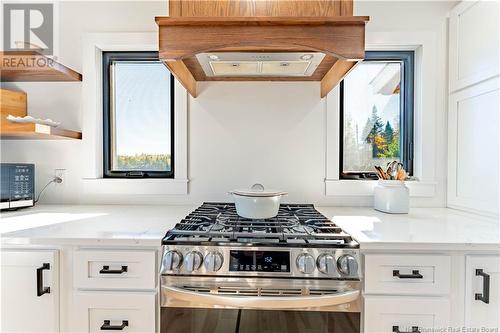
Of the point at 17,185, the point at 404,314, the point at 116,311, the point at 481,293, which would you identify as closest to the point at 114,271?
the point at 116,311

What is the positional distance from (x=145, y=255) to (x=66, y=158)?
3.71 feet

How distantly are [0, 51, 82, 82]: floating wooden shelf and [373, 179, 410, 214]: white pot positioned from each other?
6.37 ft

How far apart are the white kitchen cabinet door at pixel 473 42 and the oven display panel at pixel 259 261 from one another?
1341 millimetres

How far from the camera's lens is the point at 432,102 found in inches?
69.3

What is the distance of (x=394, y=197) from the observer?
1605 mm

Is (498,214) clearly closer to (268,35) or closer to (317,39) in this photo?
(317,39)

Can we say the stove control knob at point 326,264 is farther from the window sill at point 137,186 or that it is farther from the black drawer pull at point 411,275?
the window sill at point 137,186

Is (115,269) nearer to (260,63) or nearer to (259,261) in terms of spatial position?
(259,261)

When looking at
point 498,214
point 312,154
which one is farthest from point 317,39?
point 498,214

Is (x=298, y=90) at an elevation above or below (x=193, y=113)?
above

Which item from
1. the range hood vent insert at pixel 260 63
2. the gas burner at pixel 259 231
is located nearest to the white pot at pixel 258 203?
the gas burner at pixel 259 231

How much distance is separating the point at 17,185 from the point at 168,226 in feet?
3.32

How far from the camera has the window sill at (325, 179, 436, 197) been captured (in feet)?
5.81

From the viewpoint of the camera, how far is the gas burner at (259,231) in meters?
1.08
